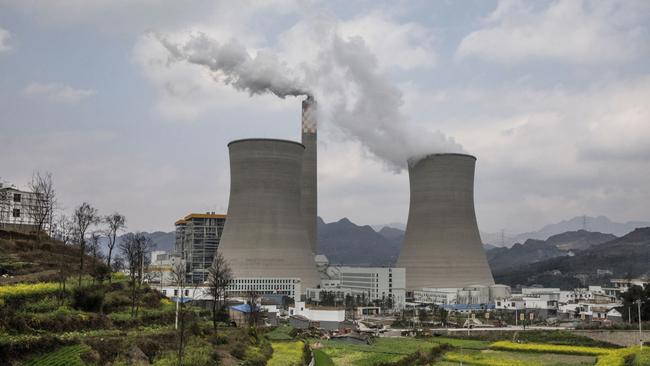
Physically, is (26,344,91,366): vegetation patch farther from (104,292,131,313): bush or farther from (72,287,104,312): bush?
(104,292,131,313): bush

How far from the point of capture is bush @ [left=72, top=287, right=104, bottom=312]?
14.2 meters

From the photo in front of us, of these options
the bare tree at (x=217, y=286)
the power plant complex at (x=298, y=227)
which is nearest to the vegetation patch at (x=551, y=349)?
the bare tree at (x=217, y=286)

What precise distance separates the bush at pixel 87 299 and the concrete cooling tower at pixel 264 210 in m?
22.1

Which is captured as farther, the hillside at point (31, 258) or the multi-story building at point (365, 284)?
the multi-story building at point (365, 284)

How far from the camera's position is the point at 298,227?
3909 centimetres

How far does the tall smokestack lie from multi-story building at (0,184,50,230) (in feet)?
83.2

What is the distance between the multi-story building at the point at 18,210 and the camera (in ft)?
89.5

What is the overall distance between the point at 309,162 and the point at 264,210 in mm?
16215

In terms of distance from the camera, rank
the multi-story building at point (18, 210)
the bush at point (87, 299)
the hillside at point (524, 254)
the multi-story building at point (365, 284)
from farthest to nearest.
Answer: the hillside at point (524, 254), the multi-story building at point (365, 284), the multi-story building at point (18, 210), the bush at point (87, 299)

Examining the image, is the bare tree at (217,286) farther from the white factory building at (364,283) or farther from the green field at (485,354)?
the white factory building at (364,283)

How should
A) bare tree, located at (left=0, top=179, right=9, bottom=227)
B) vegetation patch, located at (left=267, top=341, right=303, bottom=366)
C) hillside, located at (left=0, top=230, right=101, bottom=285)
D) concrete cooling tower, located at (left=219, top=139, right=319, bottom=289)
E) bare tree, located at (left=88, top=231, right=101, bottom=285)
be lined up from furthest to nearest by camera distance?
concrete cooling tower, located at (left=219, top=139, right=319, bottom=289)
bare tree, located at (left=0, top=179, right=9, bottom=227)
bare tree, located at (left=88, top=231, right=101, bottom=285)
hillside, located at (left=0, top=230, right=101, bottom=285)
vegetation patch, located at (left=267, top=341, right=303, bottom=366)

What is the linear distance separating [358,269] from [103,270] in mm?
38391

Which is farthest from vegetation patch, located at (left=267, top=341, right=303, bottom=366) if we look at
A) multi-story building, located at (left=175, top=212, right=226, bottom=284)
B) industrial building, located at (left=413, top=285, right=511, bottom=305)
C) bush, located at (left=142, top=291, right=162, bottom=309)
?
multi-story building, located at (left=175, top=212, right=226, bottom=284)

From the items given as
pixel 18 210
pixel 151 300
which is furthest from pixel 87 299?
pixel 18 210
